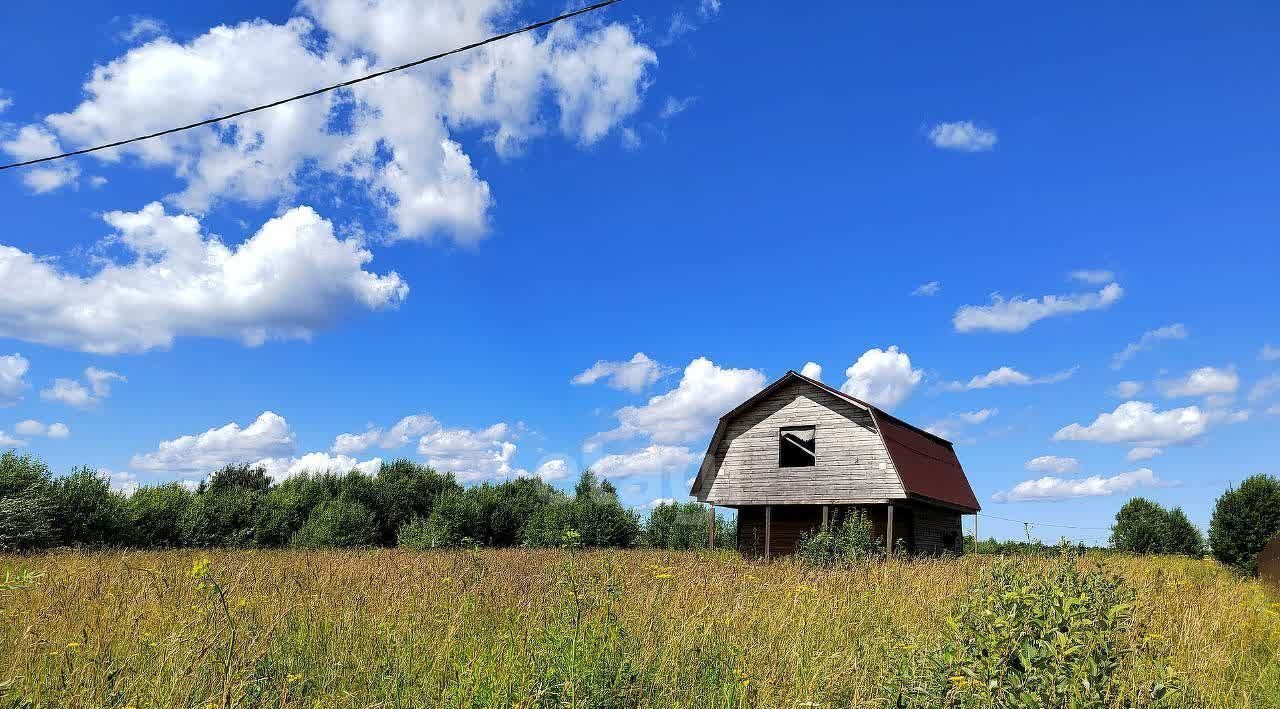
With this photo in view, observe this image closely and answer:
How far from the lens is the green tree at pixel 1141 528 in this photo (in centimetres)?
2930

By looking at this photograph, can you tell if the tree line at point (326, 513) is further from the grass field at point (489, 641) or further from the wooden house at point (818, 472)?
the grass field at point (489, 641)

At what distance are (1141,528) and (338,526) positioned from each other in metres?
31.8

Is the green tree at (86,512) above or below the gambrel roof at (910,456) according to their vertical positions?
below

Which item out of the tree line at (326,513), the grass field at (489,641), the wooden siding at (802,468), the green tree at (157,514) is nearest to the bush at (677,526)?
the tree line at (326,513)

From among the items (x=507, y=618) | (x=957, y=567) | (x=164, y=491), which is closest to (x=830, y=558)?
(x=957, y=567)

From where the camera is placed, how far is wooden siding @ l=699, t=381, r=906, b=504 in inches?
893

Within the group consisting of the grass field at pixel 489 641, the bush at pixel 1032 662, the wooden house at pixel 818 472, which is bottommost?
the grass field at pixel 489 641

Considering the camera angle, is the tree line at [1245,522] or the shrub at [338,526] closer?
the tree line at [1245,522]

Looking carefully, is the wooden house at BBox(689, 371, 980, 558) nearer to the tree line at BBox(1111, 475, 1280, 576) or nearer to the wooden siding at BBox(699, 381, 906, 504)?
the wooden siding at BBox(699, 381, 906, 504)

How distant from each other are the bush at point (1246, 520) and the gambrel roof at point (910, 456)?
7.76 m

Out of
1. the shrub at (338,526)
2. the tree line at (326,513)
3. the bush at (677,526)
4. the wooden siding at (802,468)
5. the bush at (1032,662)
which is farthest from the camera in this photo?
the bush at (677,526)

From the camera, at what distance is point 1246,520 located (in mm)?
21812

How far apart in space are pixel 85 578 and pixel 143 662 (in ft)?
13.3

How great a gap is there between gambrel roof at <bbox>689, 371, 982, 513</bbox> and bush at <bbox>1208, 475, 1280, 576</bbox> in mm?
7758
